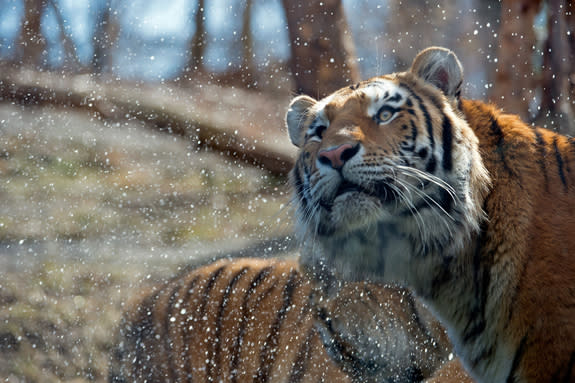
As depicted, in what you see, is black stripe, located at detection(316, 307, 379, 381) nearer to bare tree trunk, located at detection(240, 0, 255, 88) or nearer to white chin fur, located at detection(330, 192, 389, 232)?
white chin fur, located at detection(330, 192, 389, 232)

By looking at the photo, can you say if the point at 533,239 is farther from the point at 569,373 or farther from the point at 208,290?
the point at 208,290

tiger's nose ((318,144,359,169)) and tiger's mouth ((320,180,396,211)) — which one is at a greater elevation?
tiger's nose ((318,144,359,169))

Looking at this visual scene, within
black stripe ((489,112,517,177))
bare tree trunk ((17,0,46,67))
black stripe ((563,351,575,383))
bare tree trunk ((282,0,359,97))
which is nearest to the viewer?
black stripe ((563,351,575,383))

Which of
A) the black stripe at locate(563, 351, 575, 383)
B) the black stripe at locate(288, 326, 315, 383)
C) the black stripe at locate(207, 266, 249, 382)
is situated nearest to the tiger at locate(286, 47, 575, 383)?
the black stripe at locate(563, 351, 575, 383)

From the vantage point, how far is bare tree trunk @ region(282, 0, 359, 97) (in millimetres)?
1505

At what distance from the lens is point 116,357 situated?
1.65 m

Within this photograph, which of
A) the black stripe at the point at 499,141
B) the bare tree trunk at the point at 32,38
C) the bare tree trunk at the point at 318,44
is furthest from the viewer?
the bare tree trunk at the point at 32,38

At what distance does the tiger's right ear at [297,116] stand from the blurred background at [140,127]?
361mm

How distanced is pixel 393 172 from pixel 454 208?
16 cm

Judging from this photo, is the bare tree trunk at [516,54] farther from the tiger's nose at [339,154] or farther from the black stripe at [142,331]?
the black stripe at [142,331]

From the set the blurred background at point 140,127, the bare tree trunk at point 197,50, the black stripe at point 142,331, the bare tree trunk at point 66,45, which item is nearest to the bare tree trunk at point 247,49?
the blurred background at point 140,127

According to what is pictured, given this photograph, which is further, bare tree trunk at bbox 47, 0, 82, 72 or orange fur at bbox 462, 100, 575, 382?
bare tree trunk at bbox 47, 0, 82, 72

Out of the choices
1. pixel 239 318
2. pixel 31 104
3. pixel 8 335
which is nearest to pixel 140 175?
pixel 31 104

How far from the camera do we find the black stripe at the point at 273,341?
164 cm
